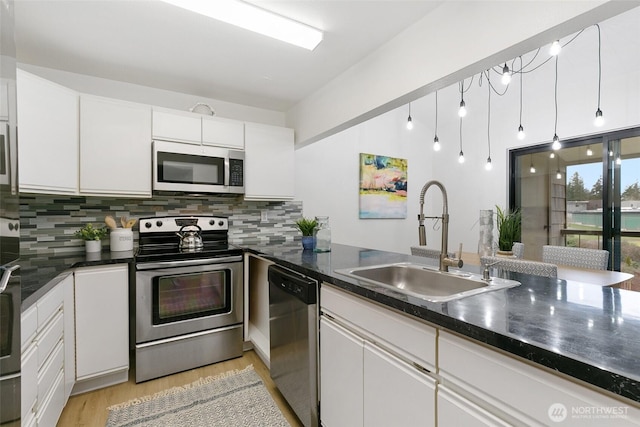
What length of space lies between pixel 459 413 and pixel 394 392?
281 millimetres

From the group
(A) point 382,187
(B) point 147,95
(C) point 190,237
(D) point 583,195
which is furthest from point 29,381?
(D) point 583,195

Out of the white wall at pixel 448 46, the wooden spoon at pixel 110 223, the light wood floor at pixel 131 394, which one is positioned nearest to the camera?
the white wall at pixel 448 46

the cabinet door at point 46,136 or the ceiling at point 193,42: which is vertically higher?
the ceiling at point 193,42

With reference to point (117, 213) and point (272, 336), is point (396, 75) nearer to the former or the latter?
point (272, 336)

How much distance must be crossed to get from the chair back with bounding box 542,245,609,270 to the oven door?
9.65 feet

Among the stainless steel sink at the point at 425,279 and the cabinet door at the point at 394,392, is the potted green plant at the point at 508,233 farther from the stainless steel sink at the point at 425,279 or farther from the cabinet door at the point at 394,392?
the cabinet door at the point at 394,392

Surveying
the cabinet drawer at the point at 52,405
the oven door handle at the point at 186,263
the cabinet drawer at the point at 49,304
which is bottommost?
the cabinet drawer at the point at 52,405

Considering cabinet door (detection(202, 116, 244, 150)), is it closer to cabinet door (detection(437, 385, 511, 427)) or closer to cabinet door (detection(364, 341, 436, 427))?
cabinet door (detection(364, 341, 436, 427))

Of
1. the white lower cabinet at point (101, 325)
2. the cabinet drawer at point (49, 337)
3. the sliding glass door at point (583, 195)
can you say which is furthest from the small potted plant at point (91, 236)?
the sliding glass door at point (583, 195)

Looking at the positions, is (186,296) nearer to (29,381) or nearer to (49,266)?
(49,266)

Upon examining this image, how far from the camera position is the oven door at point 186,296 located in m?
2.09

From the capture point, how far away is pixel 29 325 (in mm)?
1248

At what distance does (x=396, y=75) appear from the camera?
1.83 m

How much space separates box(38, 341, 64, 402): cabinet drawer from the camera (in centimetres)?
139
